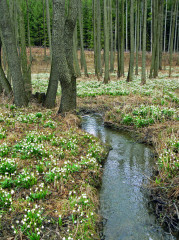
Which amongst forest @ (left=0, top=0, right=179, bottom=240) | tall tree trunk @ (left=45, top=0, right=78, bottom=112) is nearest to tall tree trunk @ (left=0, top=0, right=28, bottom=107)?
forest @ (left=0, top=0, right=179, bottom=240)

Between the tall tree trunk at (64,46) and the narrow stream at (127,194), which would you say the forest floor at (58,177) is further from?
the tall tree trunk at (64,46)

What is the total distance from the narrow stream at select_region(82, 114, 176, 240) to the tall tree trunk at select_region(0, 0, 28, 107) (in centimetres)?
422

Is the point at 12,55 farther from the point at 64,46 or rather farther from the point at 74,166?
the point at 74,166

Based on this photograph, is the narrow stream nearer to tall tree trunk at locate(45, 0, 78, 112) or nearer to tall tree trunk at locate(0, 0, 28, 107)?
tall tree trunk at locate(45, 0, 78, 112)

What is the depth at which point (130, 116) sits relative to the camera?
9406mm

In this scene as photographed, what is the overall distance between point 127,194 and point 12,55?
7.05 metres

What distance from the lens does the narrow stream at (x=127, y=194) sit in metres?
3.79

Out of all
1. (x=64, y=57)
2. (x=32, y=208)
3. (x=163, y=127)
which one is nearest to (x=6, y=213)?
(x=32, y=208)

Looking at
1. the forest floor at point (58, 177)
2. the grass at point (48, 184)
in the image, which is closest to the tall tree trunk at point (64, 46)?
the forest floor at point (58, 177)

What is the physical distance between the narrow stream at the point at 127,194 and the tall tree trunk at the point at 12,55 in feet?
Result: 13.8

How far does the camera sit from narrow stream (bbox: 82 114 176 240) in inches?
149

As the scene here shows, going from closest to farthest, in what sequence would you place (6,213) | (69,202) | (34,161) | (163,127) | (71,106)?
1. (6,213)
2. (69,202)
3. (34,161)
4. (163,127)
5. (71,106)

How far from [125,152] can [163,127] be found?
85.3 inches

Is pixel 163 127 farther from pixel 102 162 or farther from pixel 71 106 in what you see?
pixel 71 106
